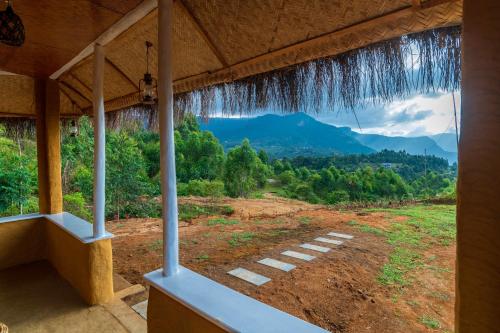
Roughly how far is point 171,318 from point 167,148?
866 millimetres

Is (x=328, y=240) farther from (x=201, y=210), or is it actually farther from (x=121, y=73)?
(x=201, y=210)

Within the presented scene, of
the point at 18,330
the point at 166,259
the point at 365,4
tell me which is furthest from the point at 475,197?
the point at 18,330

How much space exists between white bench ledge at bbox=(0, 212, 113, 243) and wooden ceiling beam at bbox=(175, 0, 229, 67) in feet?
5.27

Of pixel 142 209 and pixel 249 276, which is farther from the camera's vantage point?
pixel 142 209

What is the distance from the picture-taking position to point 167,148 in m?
1.48

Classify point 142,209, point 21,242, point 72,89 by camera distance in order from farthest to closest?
point 142,209, point 72,89, point 21,242

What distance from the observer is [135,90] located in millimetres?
2566

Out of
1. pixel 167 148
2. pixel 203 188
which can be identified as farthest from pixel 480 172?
pixel 203 188

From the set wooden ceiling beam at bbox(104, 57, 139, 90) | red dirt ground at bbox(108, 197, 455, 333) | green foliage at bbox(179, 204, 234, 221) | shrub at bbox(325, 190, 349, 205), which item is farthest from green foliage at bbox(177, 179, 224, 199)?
wooden ceiling beam at bbox(104, 57, 139, 90)

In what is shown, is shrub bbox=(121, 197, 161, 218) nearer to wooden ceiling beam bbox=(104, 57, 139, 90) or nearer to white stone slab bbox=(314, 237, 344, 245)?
white stone slab bbox=(314, 237, 344, 245)

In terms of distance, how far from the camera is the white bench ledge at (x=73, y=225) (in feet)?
7.14

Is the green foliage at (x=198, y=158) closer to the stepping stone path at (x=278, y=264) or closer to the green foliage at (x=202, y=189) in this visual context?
the green foliage at (x=202, y=189)

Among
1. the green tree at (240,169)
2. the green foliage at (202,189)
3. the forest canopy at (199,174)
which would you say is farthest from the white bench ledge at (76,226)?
the green tree at (240,169)

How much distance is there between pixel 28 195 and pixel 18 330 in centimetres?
496
